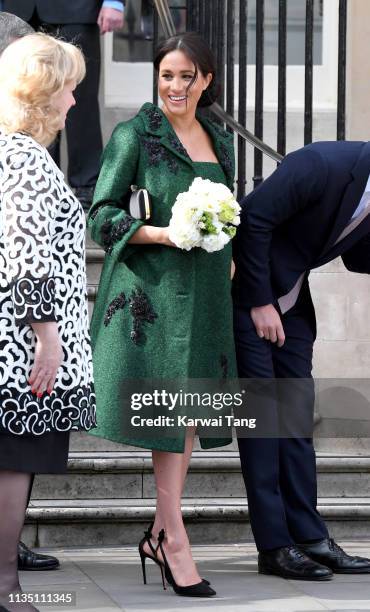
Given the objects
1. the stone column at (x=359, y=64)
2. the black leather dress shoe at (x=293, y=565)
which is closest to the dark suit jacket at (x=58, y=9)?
the stone column at (x=359, y=64)

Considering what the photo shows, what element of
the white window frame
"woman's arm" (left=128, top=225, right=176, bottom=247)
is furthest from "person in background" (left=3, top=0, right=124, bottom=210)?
"woman's arm" (left=128, top=225, right=176, bottom=247)

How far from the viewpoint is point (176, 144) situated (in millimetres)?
4551

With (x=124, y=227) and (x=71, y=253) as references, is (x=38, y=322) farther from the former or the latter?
(x=124, y=227)

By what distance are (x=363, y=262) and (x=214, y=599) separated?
1338mm

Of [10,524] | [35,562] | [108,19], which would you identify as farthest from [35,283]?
[108,19]

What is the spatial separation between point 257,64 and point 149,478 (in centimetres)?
201

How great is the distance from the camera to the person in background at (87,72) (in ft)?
21.4

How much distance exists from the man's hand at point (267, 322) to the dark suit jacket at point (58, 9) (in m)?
2.33

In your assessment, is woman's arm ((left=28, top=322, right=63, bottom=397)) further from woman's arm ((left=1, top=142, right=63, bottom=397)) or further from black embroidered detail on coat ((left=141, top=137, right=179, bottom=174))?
black embroidered detail on coat ((left=141, top=137, right=179, bottom=174))

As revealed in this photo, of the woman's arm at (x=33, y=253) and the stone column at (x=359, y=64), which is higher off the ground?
the stone column at (x=359, y=64)

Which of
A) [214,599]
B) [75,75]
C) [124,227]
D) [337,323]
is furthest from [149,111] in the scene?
[337,323]

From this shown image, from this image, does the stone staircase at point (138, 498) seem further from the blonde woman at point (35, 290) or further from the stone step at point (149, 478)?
the blonde woman at point (35, 290)

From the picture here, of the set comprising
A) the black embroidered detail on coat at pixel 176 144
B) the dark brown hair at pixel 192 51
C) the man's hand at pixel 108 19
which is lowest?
the black embroidered detail on coat at pixel 176 144

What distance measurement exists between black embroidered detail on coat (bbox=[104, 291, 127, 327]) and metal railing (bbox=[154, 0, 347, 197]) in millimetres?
1713
